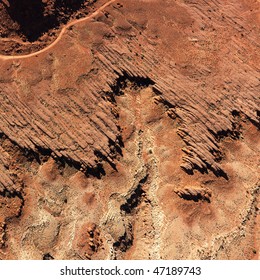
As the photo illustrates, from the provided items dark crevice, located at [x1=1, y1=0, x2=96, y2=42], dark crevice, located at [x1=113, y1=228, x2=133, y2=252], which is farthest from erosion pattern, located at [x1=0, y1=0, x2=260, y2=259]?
dark crevice, located at [x1=1, y1=0, x2=96, y2=42]

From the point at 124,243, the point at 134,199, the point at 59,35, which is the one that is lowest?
the point at 124,243

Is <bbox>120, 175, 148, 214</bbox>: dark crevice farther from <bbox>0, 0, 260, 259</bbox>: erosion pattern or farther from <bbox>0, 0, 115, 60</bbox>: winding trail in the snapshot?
<bbox>0, 0, 115, 60</bbox>: winding trail

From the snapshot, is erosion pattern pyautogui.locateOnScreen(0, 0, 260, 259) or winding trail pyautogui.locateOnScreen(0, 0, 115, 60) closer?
erosion pattern pyautogui.locateOnScreen(0, 0, 260, 259)

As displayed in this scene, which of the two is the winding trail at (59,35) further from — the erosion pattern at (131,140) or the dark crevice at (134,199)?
the dark crevice at (134,199)

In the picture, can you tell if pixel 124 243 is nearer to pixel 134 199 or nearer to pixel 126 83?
pixel 134 199

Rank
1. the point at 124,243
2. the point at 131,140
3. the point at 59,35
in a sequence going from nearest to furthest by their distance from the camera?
1. the point at 124,243
2. the point at 131,140
3. the point at 59,35

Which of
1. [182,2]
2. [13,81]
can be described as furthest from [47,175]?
[182,2]

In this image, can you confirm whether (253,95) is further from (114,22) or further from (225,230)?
(114,22)

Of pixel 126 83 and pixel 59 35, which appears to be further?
pixel 59 35

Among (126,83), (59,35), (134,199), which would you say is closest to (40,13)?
(59,35)

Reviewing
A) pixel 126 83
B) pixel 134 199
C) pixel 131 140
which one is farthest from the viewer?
pixel 126 83
